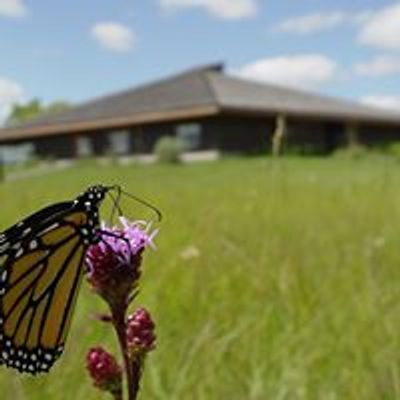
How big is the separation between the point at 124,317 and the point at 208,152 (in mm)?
35728

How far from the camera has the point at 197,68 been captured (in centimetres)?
4594

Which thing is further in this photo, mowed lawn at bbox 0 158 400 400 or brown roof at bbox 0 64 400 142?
brown roof at bbox 0 64 400 142

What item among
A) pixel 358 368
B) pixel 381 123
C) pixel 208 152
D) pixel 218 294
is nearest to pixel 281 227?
pixel 218 294

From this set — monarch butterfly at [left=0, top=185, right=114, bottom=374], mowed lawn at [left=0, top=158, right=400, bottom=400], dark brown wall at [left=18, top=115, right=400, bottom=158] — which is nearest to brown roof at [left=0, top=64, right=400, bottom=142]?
dark brown wall at [left=18, top=115, right=400, bottom=158]

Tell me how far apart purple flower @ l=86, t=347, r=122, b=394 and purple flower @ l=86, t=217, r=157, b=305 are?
10cm

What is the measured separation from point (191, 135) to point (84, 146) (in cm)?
722

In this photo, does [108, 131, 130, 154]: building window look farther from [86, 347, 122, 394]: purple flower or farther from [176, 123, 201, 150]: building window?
[86, 347, 122, 394]: purple flower

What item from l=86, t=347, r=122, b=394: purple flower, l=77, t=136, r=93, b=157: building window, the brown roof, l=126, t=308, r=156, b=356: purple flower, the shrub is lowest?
l=77, t=136, r=93, b=157: building window

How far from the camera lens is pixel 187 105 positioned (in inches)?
1468

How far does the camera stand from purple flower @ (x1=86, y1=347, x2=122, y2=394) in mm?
1069

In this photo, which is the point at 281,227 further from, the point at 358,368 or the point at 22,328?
the point at 22,328

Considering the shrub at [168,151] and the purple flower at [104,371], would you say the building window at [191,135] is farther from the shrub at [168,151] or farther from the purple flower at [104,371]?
the purple flower at [104,371]

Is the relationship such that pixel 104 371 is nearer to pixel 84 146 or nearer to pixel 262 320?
pixel 262 320

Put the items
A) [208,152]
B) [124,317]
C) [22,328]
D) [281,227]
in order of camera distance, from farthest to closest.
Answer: [208,152] < [281,227] < [22,328] < [124,317]
